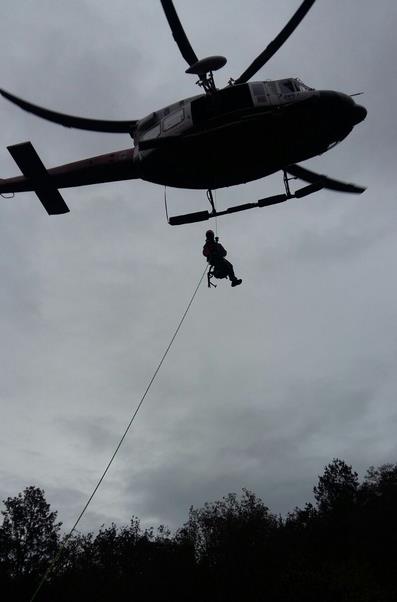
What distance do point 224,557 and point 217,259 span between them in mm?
34467

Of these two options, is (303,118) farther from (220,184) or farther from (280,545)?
(280,545)

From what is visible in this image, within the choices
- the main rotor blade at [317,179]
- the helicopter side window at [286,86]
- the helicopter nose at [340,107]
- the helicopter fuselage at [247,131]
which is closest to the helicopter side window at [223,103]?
the helicopter fuselage at [247,131]

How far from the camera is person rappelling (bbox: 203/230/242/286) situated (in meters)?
13.7

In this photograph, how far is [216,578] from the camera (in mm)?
39750

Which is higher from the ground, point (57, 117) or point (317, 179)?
point (317, 179)

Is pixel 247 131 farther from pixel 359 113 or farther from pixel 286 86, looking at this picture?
pixel 359 113

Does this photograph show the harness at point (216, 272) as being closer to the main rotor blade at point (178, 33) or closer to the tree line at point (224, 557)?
the main rotor blade at point (178, 33)

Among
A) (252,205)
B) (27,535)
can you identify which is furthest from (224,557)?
(252,205)

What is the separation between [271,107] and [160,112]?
10.4 feet

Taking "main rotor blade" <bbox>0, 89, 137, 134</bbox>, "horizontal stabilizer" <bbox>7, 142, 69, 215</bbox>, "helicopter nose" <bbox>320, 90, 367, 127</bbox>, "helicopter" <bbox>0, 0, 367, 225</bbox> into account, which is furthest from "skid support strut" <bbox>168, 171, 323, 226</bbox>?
"horizontal stabilizer" <bbox>7, 142, 69, 215</bbox>

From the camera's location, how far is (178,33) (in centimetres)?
1166

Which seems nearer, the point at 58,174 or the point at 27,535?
the point at 58,174

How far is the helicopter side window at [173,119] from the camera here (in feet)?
40.2

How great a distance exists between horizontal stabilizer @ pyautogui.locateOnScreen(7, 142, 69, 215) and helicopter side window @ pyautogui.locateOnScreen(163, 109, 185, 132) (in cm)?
438
